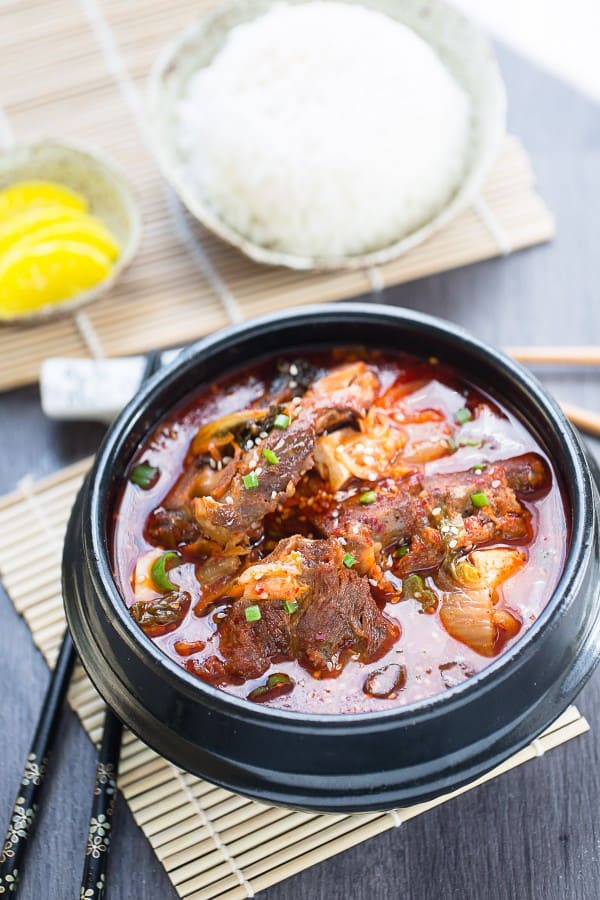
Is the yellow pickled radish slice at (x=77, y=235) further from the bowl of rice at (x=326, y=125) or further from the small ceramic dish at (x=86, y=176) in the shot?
the bowl of rice at (x=326, y=125)

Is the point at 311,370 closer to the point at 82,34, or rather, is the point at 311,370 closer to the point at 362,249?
the point at 362,249

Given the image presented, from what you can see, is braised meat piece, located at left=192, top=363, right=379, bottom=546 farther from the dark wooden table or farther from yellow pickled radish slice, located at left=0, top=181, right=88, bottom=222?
yellow pickled radish slice, located at left=0, top=181, right=88, bottom=222

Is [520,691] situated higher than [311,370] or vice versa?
[311,370]

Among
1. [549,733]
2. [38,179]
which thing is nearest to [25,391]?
[38,179]

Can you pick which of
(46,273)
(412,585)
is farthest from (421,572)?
(46,273)

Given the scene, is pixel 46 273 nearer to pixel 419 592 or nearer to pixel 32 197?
pixel 32 197

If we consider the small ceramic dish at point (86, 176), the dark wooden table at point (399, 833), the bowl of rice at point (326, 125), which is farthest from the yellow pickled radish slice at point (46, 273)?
the dark wooden table at point (399, 833)

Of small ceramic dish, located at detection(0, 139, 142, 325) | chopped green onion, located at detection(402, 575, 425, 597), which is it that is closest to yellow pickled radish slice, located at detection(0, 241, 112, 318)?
small ceramic dish, located at detection(0, 139, 142, 325)
